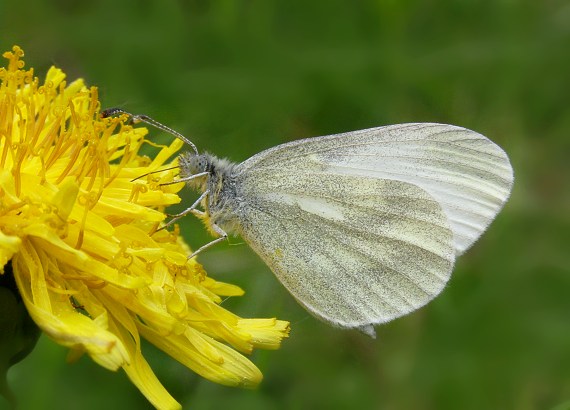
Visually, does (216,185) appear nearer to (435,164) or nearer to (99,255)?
(99,255)

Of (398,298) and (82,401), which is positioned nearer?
(398,298)

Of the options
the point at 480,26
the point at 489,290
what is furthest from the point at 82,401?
the point at 480,26

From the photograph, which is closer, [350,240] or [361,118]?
[350,240]

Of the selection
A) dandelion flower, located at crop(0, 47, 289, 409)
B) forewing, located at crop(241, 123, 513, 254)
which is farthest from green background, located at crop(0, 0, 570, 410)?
dandelion flower, located at crop(0, 47, 289, 409)

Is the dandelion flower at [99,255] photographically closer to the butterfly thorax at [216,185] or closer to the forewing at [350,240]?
the butterfly thorax at [216,185]

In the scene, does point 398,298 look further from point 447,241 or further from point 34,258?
point 34,258

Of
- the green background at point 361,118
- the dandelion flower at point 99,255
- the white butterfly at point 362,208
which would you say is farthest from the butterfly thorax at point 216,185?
the green background at point 361,118

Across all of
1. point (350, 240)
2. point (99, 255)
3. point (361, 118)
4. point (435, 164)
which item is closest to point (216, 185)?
point (350, 240)
